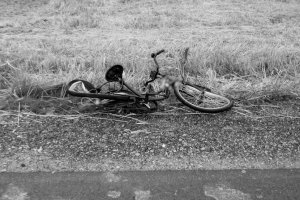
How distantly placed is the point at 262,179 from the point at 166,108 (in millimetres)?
1865

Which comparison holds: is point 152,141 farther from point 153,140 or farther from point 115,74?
point 115,74

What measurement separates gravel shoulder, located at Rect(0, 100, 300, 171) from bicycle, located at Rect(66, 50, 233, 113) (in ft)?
0.58

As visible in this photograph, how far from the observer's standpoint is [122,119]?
→ 4.20 meters

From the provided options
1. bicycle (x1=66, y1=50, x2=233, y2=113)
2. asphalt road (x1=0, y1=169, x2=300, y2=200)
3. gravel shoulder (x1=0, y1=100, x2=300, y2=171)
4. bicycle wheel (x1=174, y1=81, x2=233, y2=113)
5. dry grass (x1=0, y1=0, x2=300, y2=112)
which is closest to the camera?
asphalt road (x1=0, y1=169, x2=300, y2=200)

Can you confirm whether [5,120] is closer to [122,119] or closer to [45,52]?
[122,119]

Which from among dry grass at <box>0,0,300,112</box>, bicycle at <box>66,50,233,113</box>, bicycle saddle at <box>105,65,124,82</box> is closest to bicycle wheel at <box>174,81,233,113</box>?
bicycle at <box>66,50,233,113</box>

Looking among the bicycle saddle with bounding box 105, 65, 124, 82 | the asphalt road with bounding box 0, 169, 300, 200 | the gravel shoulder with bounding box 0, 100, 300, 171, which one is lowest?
the asphalt road with bounding box 0, 169, 300, 200

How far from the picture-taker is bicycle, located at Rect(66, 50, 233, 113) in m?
4.14

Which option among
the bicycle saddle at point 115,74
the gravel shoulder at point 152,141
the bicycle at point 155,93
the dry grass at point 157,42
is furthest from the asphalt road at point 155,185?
the dry grass at point 157,42

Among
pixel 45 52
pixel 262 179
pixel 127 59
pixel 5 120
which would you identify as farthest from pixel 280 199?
pixel 45 52

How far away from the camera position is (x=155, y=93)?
431 centimetres

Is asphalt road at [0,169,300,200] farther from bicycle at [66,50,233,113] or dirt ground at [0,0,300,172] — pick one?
bicycle at [66,50,233,113]

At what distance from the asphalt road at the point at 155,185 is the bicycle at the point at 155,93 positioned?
1.31 metres

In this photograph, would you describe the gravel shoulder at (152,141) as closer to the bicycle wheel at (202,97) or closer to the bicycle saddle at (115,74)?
the bicycle wheel at (202,97)
